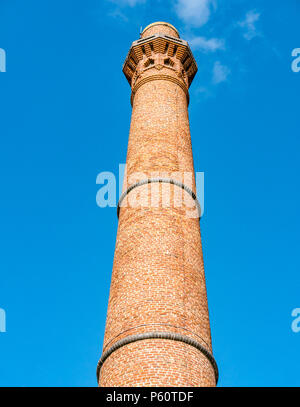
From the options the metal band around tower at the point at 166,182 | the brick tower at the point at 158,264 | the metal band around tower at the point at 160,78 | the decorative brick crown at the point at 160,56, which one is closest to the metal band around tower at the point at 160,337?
the brick tower at the point at 158,264

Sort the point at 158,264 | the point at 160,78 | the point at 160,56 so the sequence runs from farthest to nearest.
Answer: the point at 160,56 → the point at 160,78 → the point at 158,264

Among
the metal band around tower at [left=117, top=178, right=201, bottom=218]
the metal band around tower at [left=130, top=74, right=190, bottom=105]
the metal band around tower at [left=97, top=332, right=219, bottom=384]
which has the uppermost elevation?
the metal band around tower at [left=130, top=74, right=190, bottom=105]

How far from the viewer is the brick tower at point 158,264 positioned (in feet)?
24.7

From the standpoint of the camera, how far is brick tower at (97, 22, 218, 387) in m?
7.52

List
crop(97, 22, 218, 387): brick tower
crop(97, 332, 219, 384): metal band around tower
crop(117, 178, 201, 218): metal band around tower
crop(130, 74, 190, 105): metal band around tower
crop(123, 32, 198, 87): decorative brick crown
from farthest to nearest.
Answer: crop(123, 32, 198, 87): decorative brick crown < crop(130, 74, 190, 105): metal band around tower < crop(117, 178, 201, 218): metal band around tower < crop(97, 332, 219, 384): metal band around tower < crop(97, 22, 218, 387): brick tower

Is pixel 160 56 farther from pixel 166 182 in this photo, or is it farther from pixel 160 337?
pixel 160 337

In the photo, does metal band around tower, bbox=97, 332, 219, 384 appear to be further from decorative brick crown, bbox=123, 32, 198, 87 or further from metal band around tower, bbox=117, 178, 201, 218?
decorative brick crown, bbox=123, 32, 198, 87

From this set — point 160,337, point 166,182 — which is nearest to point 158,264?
point 160,337

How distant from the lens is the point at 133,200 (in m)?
10.2

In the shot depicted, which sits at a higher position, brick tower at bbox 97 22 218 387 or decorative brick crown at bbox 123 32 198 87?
decorative brick crown at bbox 123 32 198 87

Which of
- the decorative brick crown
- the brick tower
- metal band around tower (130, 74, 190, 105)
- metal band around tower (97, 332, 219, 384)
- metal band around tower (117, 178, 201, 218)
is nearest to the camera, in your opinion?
the brick tower

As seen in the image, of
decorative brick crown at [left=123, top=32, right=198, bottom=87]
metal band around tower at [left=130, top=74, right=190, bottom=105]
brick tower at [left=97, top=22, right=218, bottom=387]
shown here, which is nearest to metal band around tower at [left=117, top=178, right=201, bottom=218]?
brick tower at [left=97, top=22, right=218, bottom=387]

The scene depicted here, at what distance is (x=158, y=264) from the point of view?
28.5 feet
